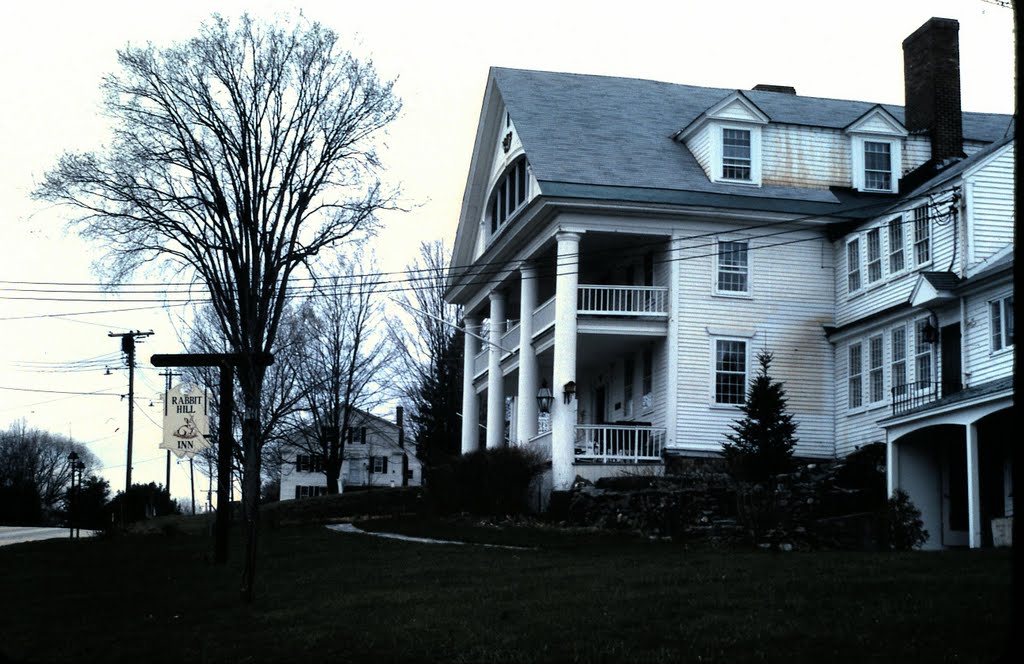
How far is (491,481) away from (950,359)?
10645 mm

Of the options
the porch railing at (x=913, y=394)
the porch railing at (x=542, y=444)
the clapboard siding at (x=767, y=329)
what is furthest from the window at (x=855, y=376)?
the porch railing at (x=542, y=444)

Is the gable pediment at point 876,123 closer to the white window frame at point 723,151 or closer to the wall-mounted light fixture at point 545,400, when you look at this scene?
the white window frame at point 723,151

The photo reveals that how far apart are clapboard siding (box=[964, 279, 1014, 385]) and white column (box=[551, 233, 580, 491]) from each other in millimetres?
9397

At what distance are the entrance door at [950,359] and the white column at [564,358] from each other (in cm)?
862

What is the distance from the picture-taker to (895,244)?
31.8 meters

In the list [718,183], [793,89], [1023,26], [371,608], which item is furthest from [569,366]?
[1023,26]

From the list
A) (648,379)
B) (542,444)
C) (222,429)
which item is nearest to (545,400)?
(542,444)

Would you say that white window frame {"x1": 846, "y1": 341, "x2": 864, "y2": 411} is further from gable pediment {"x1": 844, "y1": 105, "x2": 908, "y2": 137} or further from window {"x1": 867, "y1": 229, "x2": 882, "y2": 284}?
gable pediment {"x1": 844, "y1": 105, "x2": 908, "y2": 137}

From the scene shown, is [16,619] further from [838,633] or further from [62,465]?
[62,465]

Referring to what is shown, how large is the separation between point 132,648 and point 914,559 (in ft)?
34.2

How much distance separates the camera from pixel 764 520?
2414 centimetres

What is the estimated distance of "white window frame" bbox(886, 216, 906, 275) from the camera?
103 ft

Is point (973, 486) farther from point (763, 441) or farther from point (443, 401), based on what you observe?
point (443, 401)

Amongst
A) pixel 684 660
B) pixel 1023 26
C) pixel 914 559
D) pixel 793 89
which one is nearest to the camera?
pixel 1023 26
